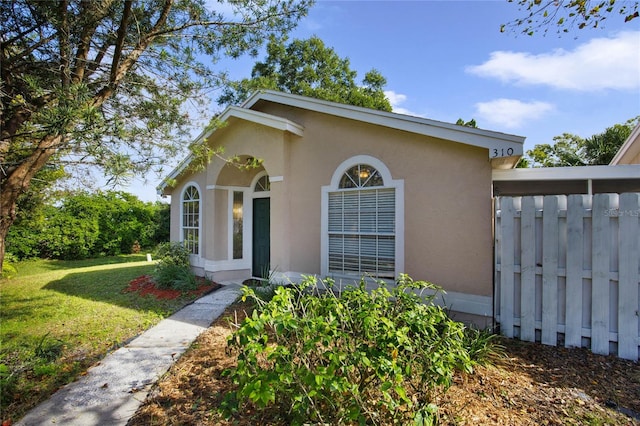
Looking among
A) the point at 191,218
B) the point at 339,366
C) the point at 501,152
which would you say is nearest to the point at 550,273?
the point at 501,152

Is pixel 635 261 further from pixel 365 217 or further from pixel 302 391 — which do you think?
pixel 302 391

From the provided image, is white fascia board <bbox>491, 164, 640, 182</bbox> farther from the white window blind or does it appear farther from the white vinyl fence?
the white window blind

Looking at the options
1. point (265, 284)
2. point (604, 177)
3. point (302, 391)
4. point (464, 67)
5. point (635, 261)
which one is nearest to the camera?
point (302, 391)

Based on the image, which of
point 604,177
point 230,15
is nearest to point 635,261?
point 604,177

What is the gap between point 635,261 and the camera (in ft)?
14.1

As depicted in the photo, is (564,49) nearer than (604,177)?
No

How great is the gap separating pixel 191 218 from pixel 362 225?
6538 millimetres

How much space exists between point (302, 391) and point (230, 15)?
6.32 meters

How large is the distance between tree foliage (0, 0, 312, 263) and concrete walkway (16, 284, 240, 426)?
2.52m

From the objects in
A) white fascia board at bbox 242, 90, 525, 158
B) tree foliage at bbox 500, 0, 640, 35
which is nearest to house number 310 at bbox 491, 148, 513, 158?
white fascia board at bbox 242, 90, 525, 158

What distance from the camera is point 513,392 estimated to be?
3.60 metres

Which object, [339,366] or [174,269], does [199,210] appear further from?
[339,366]

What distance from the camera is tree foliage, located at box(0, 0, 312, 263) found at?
13.3 feet

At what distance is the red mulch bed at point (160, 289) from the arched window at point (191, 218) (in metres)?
1.37
